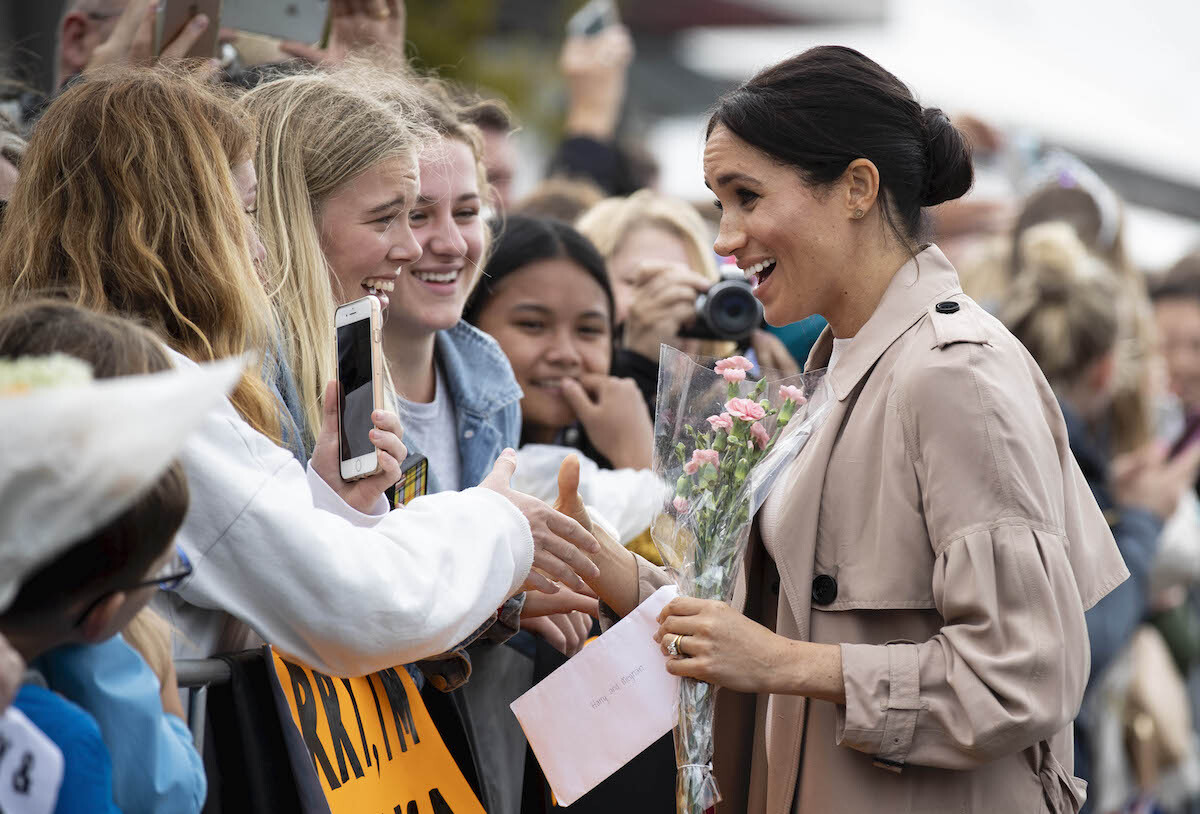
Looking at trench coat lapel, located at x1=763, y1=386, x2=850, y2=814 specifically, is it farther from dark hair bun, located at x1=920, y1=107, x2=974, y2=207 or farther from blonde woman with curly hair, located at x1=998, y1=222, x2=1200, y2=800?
blonde woman with curly hair, located at x1=998, y1=222, x2=1200, y2=800

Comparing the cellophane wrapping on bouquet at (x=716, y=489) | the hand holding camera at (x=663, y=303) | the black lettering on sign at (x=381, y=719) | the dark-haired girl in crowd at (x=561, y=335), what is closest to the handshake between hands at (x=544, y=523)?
the cellophane wrapping on bouquet at (x=716, y=489)

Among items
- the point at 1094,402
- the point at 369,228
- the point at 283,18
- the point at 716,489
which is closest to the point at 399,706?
the point at 716,489

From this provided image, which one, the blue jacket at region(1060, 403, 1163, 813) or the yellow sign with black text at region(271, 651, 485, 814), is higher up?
the yellow sign with black text at region(271, 651, 485, 814)

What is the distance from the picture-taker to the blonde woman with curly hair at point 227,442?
7.30ft

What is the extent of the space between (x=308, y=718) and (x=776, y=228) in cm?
124

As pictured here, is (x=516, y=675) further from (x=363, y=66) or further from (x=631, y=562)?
(x=363, y=66)

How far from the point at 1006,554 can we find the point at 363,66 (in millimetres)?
2087

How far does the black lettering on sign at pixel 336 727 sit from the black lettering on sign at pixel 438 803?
0.69ft

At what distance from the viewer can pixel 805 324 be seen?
466 centimetres

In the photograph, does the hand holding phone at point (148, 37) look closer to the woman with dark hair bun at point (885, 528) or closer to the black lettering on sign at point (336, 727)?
the woman with dark hair bun at point (885, 528)

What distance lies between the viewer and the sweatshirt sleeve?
221 centimetres

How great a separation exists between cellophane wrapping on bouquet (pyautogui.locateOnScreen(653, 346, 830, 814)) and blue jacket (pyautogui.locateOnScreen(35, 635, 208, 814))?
0.96m

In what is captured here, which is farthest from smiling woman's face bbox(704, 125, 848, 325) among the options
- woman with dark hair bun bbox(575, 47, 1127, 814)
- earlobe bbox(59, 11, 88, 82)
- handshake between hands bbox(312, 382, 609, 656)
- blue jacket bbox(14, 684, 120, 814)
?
earlobe bbox(59, 11, 88, 82)

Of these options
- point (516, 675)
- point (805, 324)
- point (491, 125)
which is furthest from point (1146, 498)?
point (516, 675)
